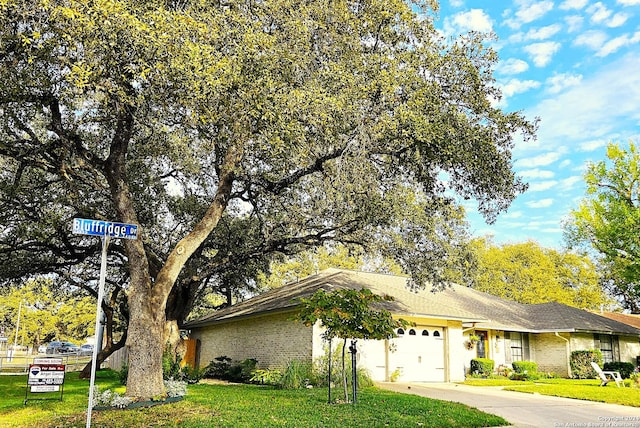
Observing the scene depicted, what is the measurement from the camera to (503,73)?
486 inches

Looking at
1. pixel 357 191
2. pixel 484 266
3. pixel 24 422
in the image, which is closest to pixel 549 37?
pixel 357 191

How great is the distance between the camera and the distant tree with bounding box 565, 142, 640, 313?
1091 inches

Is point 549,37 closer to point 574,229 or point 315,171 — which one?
point 315,171

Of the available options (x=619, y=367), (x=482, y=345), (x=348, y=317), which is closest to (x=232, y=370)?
(x=348, y=317)

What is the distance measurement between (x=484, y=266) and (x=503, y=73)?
34.6 metres

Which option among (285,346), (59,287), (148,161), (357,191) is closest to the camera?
(357,191)

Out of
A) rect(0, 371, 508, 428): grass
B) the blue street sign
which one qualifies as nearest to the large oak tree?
rect(0, 371, 508, 428): grass

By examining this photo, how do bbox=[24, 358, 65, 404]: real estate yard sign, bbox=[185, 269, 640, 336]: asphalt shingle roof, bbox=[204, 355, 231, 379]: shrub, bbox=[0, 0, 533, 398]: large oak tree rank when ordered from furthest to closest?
bbox=[204, 355, 231, 379]: shrub → bbox=[185, 269, 640, 336]: asphalt shingle roof → bbox=[24, 358, 65, 404]: real estate yard sign → bbox=[0, 0, 533, 398]: large oak tree

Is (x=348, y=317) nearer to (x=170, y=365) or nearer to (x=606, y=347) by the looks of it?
(x=170, y=365)

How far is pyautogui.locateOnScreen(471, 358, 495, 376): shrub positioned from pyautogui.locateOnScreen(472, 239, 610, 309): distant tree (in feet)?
63.0

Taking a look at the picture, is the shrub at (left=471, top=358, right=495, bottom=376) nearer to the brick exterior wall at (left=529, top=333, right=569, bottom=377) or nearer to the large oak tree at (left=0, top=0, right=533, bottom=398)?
the brick exterior wall at (left=529, top=333, right=569, bottom=377)

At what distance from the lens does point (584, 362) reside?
24797mm

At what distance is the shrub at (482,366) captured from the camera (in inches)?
914

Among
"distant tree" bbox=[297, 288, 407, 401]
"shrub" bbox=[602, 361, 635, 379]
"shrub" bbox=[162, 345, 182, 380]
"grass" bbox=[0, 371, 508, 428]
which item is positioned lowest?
"shrub" bbox=[602, 361, 635, 379]
